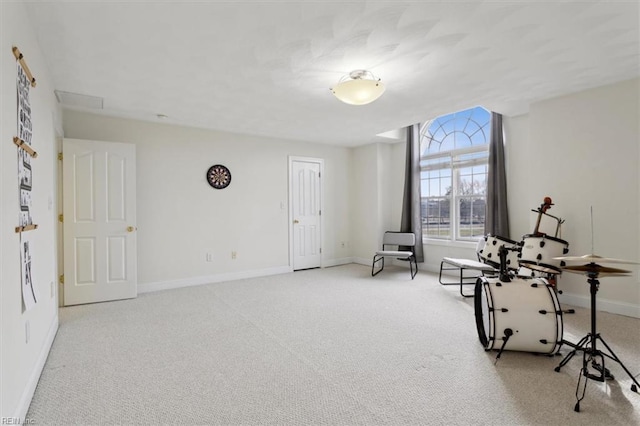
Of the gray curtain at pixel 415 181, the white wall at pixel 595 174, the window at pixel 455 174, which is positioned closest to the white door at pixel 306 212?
the gray curtain at pixel 415 181

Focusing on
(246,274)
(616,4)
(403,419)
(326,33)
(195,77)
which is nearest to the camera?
(403,419)

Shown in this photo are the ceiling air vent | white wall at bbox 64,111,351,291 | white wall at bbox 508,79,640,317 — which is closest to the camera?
white wall at bbox 508,79,640,317

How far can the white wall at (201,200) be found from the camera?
4.45 meters

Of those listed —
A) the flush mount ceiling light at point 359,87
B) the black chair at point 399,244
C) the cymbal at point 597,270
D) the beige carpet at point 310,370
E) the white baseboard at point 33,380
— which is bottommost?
the beige carpet at point 310,370

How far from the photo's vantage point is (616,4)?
2.02m

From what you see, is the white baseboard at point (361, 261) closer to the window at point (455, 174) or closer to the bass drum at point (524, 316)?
the window at point (455, 174)

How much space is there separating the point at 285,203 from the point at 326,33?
12.0 ft

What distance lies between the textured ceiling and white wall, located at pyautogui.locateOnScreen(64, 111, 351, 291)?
0.67 metres

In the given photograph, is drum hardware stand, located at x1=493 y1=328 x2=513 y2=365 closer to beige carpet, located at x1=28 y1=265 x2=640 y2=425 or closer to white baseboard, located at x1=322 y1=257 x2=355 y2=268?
beige carpet, located at x1=28 y1=265 x2=640 y2=425

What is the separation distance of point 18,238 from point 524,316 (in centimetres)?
327

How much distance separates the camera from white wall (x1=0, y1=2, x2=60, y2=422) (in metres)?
1.57

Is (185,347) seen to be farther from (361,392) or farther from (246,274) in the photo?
(246,274)

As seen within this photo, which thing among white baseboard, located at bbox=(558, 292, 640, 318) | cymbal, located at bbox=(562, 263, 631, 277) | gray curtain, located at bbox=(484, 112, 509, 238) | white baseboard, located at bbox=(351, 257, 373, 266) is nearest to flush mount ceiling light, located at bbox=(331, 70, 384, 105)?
cymbal, located at bbox=(562, 263, 631, 277)

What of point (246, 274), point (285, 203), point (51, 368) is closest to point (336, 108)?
point (285, 203)
